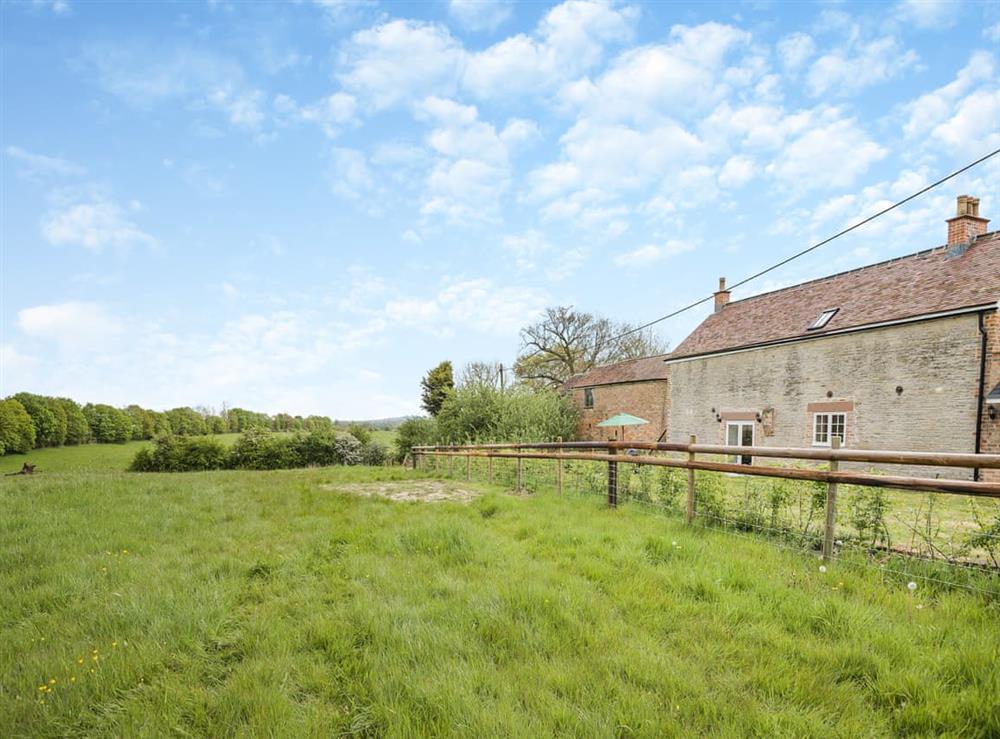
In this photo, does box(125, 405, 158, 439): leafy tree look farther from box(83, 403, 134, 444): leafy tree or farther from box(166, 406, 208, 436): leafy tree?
box(166, 406, 208, 436): leafy tree

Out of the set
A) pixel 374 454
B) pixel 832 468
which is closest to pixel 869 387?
pixel 832 468

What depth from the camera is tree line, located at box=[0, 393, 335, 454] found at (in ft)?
95.7

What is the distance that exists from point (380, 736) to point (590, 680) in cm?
109

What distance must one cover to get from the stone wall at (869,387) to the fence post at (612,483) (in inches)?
459

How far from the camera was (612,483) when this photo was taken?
6.71m

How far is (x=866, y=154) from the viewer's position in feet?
31.1

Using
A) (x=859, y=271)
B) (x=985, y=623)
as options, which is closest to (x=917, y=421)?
(x=859, y=271)

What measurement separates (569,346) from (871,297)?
2528cm

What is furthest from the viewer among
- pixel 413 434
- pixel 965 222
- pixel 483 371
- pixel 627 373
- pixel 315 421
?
pixel 315 421

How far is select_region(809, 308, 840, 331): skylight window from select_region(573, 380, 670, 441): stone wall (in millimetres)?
9311

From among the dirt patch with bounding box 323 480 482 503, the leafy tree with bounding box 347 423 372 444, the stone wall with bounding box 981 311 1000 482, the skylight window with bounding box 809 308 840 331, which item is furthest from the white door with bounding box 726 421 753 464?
the leafy tree with bounding box 347 423 372 444

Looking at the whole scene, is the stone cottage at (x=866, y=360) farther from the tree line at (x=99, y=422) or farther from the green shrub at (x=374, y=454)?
the tree line at (x=99, y=422)

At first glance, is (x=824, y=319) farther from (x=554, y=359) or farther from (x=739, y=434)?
(x=554, y=359)

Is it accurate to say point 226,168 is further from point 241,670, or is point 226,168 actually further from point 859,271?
point 859,271
